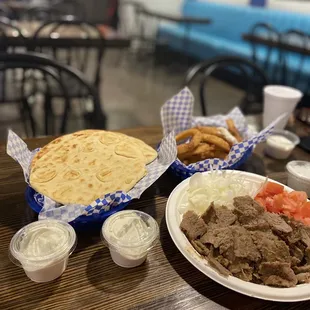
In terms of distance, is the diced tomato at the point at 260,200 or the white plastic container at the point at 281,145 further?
the white plastic container at the point at 281,145

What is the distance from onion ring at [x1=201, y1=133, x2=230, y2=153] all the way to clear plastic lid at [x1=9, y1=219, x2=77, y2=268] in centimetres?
68

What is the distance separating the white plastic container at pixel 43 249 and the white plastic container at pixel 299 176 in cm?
82

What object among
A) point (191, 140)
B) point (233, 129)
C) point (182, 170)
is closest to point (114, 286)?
point (182, 170)

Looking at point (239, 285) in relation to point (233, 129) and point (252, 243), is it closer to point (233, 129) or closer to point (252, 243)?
point (252, 243)

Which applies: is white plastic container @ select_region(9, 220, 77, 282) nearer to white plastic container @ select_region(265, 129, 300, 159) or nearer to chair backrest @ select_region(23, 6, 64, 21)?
white plastic container @ select_region(265, 129, 300, 159)

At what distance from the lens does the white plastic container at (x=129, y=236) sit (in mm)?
827

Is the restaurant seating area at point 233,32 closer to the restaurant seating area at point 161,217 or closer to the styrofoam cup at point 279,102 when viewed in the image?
the styrofoam cup at point 279,102

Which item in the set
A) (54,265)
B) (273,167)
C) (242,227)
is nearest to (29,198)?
(54,265)

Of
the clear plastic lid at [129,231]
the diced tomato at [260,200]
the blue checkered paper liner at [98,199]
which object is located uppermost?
the blue checkered paper liner at [98,199]

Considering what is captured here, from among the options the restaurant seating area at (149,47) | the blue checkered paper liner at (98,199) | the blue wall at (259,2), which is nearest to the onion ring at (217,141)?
the blue checkered paper liner at (98,199)

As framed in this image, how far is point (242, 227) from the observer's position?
0.89m

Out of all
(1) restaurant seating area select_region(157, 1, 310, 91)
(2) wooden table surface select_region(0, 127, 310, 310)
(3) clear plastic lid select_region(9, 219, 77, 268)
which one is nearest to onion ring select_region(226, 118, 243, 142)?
(2) wooden table surface select_region(0, 127, 310, 310)

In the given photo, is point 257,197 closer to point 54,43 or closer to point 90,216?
point 90,216

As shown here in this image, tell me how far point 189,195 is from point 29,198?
0.49 m
